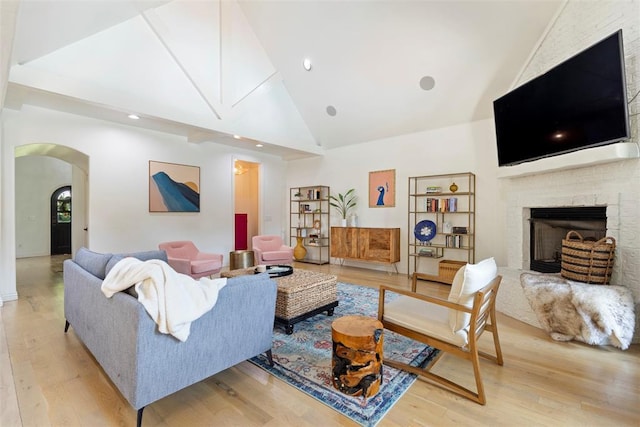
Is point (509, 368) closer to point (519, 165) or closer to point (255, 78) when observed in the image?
point (519, 165)

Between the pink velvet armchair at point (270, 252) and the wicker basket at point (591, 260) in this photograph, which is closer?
the wicker basket at point (591, 260)

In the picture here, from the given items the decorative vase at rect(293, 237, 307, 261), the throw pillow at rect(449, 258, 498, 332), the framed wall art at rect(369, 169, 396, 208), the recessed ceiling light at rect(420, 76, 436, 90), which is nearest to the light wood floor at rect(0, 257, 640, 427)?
the throw pillow at rect(449, 258, 498, 332)

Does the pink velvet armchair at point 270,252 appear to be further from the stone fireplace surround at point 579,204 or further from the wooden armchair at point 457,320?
the stone fireplace surround at point 579,204

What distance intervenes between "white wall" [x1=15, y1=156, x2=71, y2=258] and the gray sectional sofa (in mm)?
7910

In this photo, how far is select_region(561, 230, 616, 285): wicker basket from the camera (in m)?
2.78

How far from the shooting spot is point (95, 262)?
7.72 ft

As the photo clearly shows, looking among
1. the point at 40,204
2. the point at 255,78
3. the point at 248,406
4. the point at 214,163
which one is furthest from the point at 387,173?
the point at 40,204

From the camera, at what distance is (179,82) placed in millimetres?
4520

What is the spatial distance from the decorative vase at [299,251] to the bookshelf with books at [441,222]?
2.46 metres

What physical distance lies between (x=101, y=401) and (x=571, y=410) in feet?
9.57

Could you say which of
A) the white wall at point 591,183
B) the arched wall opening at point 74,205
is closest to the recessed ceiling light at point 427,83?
the white wall at point 591,183

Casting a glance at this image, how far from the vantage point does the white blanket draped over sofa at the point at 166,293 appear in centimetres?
153

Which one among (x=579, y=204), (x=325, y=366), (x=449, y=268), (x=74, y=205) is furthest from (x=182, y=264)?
(x=579, y=204)

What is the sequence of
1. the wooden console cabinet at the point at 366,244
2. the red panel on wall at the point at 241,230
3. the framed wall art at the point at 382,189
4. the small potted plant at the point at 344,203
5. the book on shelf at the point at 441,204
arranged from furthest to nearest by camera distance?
the red panel on wall at the point at 241,230
the small potted plant at the point at 344,203
the framed wall art at the point at 382,189
the wooden console cabinet at the point at 366,244
the book on shelf at the point at 441,204
